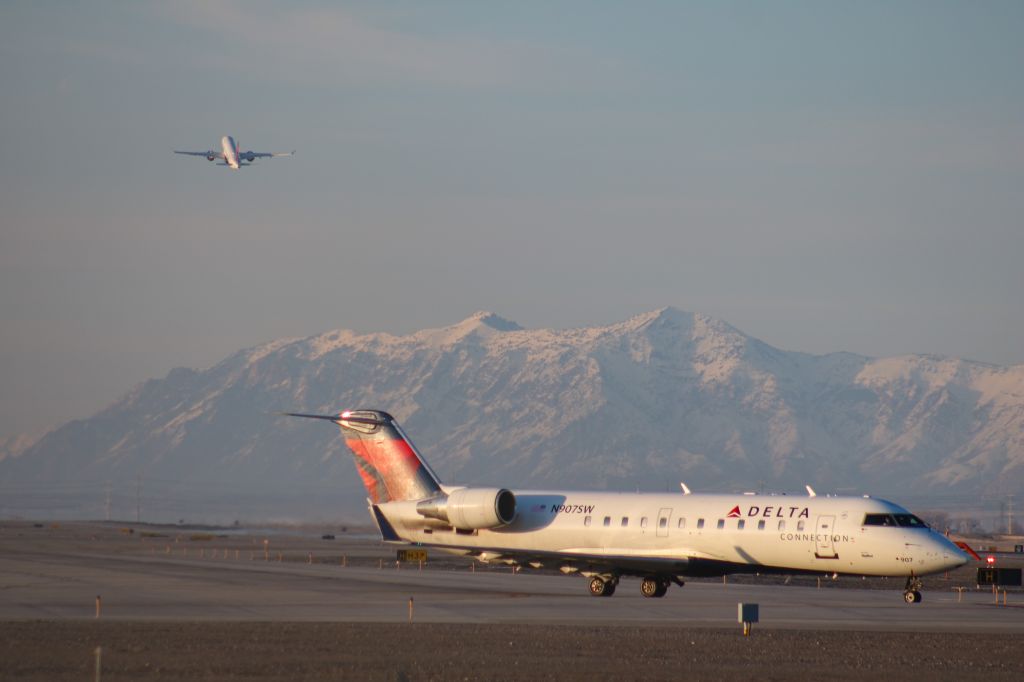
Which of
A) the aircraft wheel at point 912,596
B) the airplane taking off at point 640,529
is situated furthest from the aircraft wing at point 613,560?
the aircraft wheel at point 912,596

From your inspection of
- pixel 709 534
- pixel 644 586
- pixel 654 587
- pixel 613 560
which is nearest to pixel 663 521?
pixel 709 534

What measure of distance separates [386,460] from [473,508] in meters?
4.15

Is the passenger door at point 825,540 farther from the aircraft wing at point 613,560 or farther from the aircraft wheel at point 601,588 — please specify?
the aircraft wheel at point 601,588

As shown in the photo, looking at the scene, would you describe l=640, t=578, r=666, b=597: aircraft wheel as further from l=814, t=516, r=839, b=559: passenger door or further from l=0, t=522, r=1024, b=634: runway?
l=814, t=516, r=839, b=559: passenger door

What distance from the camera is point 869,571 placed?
144ft

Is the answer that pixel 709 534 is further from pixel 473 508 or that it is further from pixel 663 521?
pixel 473 508

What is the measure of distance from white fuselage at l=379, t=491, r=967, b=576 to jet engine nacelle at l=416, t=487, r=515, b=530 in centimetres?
35

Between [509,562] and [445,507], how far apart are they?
3.27 m

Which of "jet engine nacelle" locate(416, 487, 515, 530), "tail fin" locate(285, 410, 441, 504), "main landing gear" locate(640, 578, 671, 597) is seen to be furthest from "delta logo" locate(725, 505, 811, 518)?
"tail fin" locate(285, 410, 441, 504)

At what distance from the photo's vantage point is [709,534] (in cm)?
4572

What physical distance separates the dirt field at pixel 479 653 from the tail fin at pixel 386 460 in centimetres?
1583

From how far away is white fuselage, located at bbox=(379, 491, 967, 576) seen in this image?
43.4 meters

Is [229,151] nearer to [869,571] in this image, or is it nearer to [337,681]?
[869,571]

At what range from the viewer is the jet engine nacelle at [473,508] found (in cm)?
4878
